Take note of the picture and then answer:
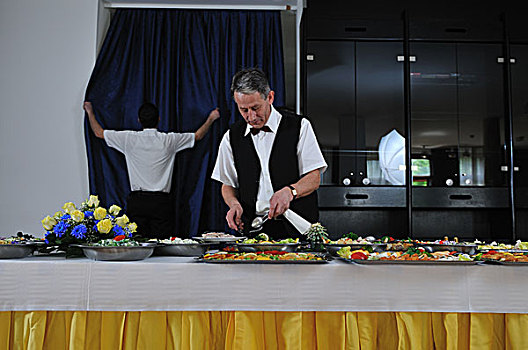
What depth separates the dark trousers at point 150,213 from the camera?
3600mm

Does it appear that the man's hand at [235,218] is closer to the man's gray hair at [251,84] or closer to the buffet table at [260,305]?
the man's gray hair at [251,84]

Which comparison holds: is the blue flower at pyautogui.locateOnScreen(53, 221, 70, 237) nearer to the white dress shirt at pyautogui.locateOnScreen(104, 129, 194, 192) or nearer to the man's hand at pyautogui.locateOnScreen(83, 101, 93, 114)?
the white dress shirt at pyautogui.locateOnScreen(104, 129, 194, 192)

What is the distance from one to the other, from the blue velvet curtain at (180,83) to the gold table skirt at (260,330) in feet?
6.73

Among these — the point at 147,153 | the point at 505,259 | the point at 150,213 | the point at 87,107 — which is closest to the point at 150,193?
the point at 150,213

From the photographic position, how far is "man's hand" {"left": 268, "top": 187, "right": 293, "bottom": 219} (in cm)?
266

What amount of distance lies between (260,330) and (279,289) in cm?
15

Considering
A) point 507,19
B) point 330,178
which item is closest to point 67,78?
point 330,178

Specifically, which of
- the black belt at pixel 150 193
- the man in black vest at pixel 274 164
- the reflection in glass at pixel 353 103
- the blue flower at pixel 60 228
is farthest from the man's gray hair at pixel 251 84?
the blue flower at pixel 60 228

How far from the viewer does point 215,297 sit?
1.60 meters

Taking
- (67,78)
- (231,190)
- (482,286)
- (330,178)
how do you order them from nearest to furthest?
1. (482,286)
2. (231,190)
3. (330,178)
4. (67,78)

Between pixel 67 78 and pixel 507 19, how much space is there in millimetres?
3108

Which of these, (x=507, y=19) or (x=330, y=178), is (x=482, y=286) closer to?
(x=330, y=178)

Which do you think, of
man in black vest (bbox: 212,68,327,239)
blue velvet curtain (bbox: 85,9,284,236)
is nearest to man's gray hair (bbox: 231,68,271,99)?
man in black vest (bbox: 212,68,327,239)

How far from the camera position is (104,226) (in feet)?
6.54
